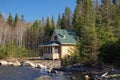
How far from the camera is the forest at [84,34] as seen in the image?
31.7 metres

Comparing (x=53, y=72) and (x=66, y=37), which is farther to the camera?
(x=66, y=37)

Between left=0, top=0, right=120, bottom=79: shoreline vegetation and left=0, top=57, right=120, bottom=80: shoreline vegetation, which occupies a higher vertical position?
left=0, top=0, right=120, bottom=79: shoreline vegetation

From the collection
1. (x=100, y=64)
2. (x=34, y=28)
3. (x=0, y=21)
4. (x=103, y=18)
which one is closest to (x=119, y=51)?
(x=100, y=64)

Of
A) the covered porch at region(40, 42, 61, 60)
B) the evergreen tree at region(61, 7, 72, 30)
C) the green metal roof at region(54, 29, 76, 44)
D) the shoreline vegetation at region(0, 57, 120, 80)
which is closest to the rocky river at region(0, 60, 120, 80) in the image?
the shoreline vegetation at region(0, 57, 120, 80)

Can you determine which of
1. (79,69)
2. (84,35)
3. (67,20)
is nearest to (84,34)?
(84,35)

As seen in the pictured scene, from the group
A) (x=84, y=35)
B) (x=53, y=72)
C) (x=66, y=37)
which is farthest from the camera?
(x=66, y=37)

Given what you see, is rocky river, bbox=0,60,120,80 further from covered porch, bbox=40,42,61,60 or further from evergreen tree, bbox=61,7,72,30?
evergreen tree, bbox=61,7,72,30

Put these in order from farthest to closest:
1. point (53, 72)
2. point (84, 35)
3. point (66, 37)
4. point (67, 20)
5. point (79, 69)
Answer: point (67, 20) → point (66, 37) → point (84, 35) → point (79, 69) → point (53, 72)

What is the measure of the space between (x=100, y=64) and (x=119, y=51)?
288 centimetres

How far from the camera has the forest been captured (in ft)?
104

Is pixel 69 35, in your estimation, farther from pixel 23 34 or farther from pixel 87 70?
pixel 23 34

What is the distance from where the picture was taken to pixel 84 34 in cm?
3362

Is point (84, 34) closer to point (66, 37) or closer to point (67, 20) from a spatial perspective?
point (66, 37)

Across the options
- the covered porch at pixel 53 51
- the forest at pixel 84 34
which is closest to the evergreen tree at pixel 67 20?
the forest at pixel 84 34
